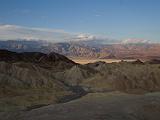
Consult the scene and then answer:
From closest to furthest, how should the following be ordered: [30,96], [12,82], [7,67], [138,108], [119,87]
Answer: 1. [138,108]
2. [30,96]
3. [12,82]
4. [119,87]
5. [7,67]

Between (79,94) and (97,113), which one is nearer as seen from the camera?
(97,113)

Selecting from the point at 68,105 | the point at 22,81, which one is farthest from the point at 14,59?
the point at 68,105

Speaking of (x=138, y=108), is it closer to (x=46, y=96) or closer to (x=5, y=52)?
(x=46, y=96)

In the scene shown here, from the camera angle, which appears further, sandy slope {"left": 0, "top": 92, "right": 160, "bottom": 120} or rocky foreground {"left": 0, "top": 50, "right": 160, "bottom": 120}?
rocky foreground {"left": 0, "top": 50, "right": 160, "bottom": 120}

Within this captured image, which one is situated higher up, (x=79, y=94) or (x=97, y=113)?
(x=97, y=113)

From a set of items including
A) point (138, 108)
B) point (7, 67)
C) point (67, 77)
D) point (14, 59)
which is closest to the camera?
point (138, 108)

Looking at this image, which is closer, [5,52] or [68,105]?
[68,105]

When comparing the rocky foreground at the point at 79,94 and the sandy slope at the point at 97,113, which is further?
the rocky foreground at the point at 79,94
